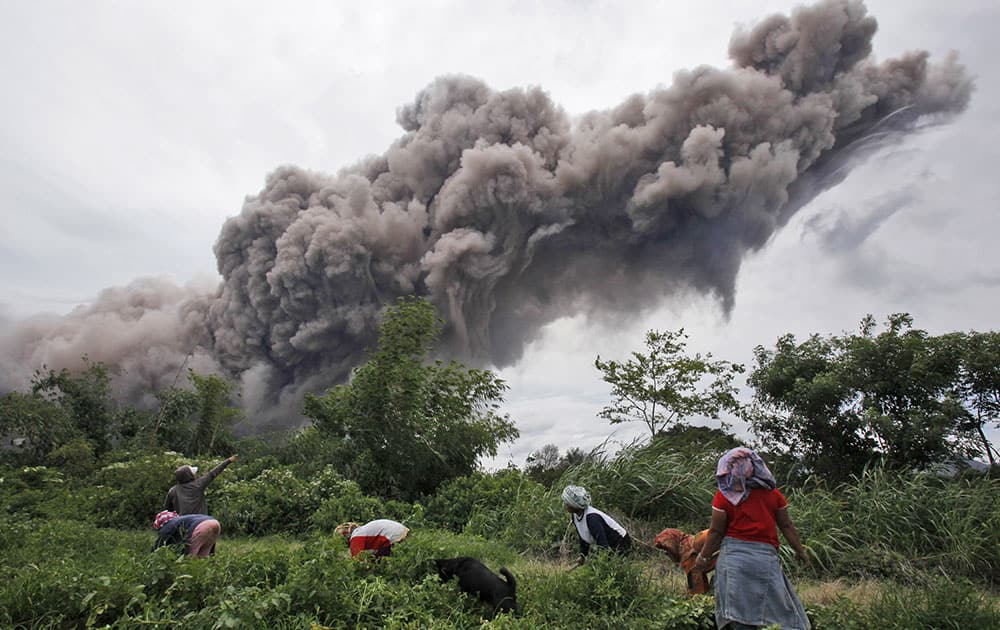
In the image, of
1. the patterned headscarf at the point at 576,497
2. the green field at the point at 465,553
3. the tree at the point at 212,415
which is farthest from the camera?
the tree at the point at 212,415

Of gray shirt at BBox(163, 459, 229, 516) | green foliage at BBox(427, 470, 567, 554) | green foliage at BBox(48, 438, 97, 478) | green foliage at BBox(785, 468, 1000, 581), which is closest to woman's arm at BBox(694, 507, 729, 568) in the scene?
green foliage at BBox(785, 468, 1000, 581)

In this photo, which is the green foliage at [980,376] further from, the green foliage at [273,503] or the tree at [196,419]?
the tree at [196,419]

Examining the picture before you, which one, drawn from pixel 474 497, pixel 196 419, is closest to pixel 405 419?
pixel 474 497

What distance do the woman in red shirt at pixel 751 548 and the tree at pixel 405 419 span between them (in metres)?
8.54

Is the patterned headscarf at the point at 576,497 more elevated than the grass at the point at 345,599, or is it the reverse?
the patterned headscarf at the point at 576,497

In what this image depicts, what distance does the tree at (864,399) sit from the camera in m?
12.3

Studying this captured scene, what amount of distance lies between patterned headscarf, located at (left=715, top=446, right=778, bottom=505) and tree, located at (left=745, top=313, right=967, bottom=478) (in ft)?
35.2

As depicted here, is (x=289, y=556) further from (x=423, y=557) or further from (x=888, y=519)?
(x=888, y=519)

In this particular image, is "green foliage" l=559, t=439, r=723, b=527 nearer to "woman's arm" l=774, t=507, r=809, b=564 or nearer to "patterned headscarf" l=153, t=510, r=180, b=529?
"woman's arm" l=774, t=507, r=809, b=564

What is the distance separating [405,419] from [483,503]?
264 cm

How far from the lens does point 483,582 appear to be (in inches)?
177

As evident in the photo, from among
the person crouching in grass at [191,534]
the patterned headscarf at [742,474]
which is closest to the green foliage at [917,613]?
the patterned headscarf at [742,474]

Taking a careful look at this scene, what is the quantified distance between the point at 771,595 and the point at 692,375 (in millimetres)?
14637

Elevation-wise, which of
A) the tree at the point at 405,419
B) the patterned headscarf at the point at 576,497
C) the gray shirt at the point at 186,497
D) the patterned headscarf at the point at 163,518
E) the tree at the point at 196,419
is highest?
the tree at the point at 196,419
